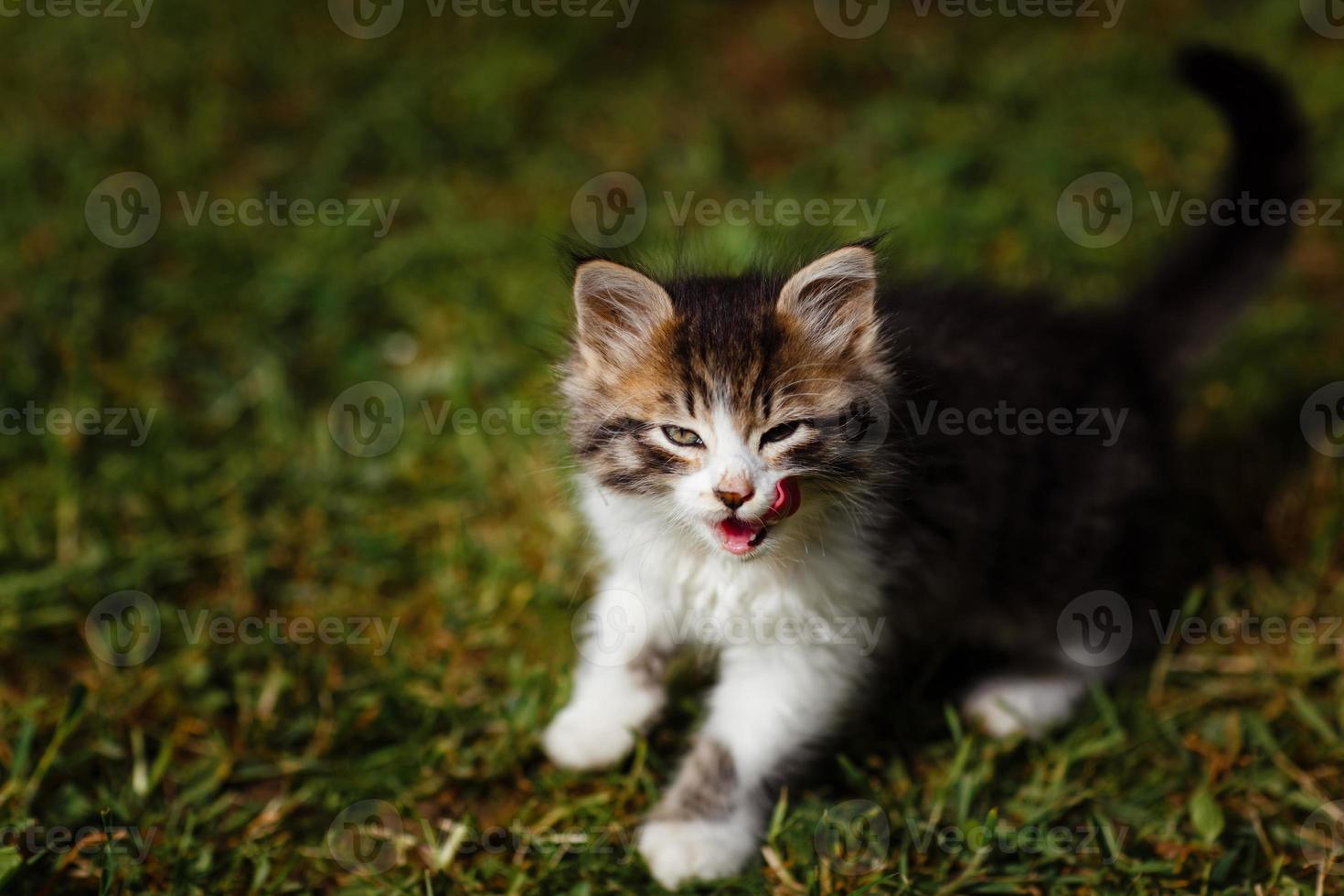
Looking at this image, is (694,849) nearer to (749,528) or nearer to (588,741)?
(588,741)

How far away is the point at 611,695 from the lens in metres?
2.62

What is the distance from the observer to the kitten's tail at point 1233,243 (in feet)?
9.81

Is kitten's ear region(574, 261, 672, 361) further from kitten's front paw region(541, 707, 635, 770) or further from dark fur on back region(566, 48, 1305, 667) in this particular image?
kitten's front paw region(541, 707, 635, 770)

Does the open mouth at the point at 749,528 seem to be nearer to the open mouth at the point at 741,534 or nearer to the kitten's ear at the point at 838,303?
the open mouth at the point at 741,534

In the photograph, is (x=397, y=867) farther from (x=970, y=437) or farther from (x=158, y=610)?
(x=970, y=437)

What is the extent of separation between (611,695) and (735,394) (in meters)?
0.95

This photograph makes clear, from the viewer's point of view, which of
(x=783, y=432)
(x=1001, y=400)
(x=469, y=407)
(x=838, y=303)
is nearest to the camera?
(x=783, y=432)

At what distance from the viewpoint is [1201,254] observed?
3.04 metres

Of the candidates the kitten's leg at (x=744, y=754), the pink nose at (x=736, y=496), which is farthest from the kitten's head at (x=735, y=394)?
the kitten's leg at (x=744, y=754)

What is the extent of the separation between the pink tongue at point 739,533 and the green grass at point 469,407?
663 mm

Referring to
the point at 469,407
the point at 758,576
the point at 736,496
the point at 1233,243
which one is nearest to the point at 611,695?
the point at 758,576

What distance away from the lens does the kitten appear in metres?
2.11

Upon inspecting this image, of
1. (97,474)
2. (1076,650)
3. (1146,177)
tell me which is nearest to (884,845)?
(1076,650)

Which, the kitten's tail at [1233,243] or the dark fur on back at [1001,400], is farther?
the kitten's tail at [1233,243]
